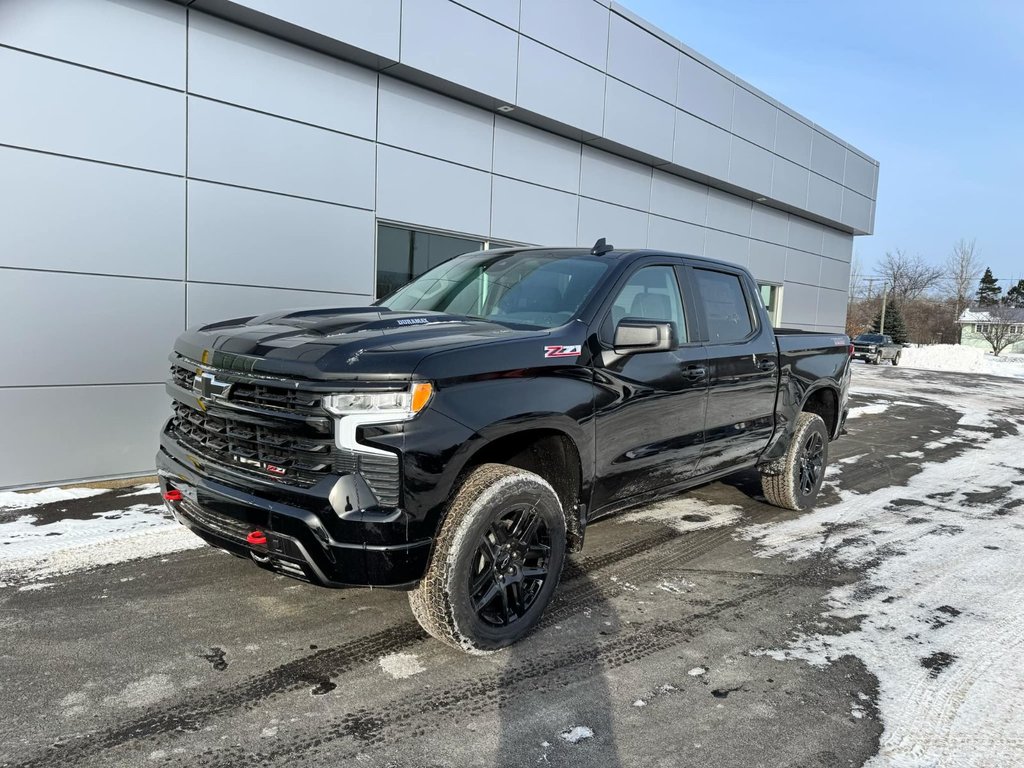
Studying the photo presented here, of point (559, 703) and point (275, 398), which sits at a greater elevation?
point (275, 398)

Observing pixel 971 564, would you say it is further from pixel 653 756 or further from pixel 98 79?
pixel 98 79

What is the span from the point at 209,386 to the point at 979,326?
77860 millimetres

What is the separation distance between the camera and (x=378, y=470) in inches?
111

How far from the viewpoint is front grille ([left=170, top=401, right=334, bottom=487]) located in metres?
2.88

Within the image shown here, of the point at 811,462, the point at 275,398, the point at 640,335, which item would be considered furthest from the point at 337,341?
the point at 811,462

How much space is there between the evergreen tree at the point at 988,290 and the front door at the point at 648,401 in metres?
102

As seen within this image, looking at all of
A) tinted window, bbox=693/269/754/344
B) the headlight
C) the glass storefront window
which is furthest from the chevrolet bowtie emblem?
the glass storefront window

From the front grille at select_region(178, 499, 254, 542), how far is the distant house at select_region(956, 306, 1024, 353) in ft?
225

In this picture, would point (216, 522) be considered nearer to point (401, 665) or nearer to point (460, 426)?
point (401, 665)

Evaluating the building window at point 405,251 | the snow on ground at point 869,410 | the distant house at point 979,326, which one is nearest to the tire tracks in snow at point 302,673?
the building window at point 405,251

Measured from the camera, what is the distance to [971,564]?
15.8ft

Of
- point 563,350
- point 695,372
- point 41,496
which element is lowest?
point 41,496

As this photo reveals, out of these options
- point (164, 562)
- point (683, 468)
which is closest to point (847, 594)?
point (683, 468)

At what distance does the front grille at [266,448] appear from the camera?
288cm
